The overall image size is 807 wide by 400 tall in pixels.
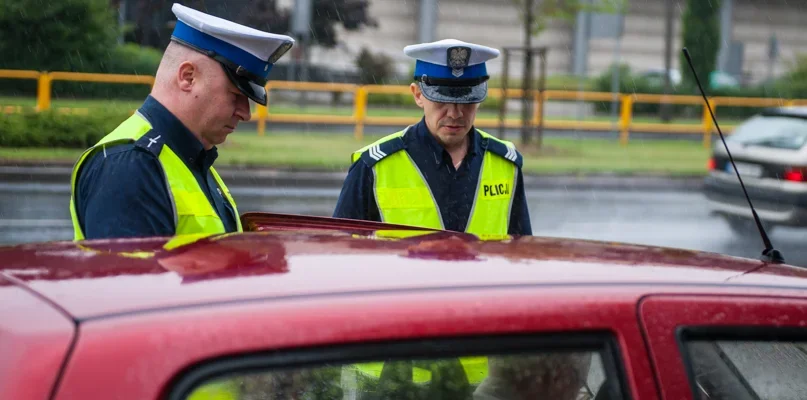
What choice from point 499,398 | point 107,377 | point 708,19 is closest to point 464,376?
point 499,398

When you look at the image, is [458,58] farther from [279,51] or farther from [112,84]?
[112,84]

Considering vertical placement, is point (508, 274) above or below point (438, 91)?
below

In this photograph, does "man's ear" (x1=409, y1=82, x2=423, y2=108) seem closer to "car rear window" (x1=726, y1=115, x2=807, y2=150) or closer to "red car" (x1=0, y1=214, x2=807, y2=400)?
"red car" (x1=0, y1=214, x2=807, y2=400)

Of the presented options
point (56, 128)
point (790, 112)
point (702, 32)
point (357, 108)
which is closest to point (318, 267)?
point (790, 112)

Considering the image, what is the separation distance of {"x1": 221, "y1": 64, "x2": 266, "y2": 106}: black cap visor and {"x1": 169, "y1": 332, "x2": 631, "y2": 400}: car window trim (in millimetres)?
1483

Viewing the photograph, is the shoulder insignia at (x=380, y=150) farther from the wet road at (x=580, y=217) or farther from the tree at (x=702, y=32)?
the tree at (x=702, y=32)

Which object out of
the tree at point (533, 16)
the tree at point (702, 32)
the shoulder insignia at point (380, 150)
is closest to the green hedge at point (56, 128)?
the tree at point (533, 16)

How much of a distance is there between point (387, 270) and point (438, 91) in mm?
2334

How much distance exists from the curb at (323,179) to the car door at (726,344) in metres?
11.6

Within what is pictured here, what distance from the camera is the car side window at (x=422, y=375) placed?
4.95 feet

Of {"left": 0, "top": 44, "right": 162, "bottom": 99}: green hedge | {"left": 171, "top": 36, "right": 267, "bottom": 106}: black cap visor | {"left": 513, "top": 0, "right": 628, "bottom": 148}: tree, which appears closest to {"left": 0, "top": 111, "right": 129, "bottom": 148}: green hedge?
{"left": 0, "top": 44, "right": 162, "bottom": 99}: green hedge

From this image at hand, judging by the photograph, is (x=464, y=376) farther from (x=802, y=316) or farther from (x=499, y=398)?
(x=802, y=316)

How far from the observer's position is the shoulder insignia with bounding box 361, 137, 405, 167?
3.90 m

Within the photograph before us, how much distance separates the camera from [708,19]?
114 ft
